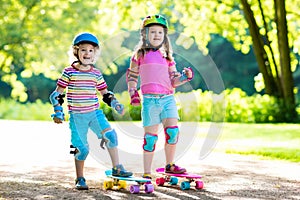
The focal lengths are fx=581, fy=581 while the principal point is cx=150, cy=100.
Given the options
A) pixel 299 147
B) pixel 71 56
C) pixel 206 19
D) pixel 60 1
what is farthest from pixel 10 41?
pixel 71 56

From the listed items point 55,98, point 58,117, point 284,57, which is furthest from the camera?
point 284,57

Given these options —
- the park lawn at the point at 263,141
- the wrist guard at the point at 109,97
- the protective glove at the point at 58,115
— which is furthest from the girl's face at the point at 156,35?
the park lawn at the point at 263,141

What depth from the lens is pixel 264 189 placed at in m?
5.14

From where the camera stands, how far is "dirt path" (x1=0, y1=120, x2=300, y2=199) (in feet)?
15.7

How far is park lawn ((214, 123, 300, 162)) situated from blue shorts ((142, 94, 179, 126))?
9.91 ft

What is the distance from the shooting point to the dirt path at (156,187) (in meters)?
4.78

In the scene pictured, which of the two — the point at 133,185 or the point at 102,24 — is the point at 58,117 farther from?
the point at 102,24

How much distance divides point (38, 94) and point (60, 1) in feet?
42.4

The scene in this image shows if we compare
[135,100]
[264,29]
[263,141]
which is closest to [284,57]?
[264,29]

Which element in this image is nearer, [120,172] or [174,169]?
[120,172]

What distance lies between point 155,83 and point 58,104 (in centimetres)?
93

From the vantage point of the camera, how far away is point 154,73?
5.31m

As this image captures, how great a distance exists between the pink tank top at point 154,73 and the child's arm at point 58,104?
2.60ft

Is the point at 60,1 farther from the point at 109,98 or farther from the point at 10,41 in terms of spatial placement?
the point at 109,98
